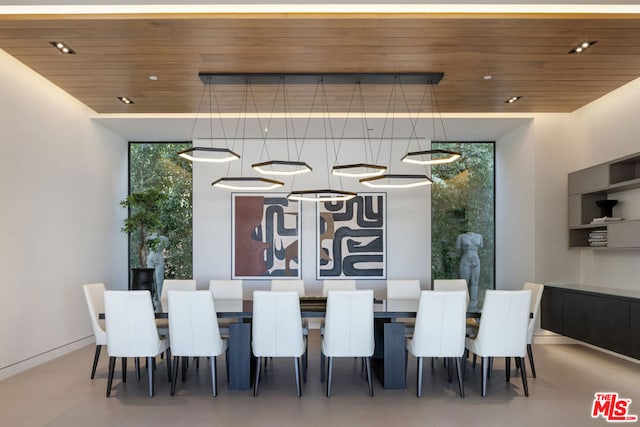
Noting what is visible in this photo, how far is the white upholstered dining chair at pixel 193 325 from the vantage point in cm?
408

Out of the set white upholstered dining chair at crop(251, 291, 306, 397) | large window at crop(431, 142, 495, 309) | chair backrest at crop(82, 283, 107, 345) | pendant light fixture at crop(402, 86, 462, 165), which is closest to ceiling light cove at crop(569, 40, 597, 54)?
pendant light fixture at crop(402, 86, 462, 165)

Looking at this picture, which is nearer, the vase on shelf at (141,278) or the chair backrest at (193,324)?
the chair backrest at (193,324)

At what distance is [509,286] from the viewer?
23.6 feet

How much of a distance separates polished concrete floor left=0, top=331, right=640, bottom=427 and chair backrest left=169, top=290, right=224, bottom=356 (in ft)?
1.40

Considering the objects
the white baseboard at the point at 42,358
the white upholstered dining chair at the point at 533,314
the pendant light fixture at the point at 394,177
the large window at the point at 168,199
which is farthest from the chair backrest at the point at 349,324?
the large window at the point at 168,199

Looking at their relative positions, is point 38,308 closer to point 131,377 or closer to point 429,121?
point 131,377

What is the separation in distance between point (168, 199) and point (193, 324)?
4169 mm

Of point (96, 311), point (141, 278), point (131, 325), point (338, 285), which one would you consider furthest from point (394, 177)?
point (141, 278)

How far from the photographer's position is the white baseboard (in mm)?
4648

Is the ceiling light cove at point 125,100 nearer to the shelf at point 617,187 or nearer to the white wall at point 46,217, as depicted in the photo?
the white wall at point 46,217

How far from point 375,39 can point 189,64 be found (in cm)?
183

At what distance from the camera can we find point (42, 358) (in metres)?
5.23

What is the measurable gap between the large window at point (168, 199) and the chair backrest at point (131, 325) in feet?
12.0

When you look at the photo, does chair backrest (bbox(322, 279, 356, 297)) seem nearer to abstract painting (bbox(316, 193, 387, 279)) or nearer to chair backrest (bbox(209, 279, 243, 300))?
chair backrest (bbox(209, 279, 243, 300))
